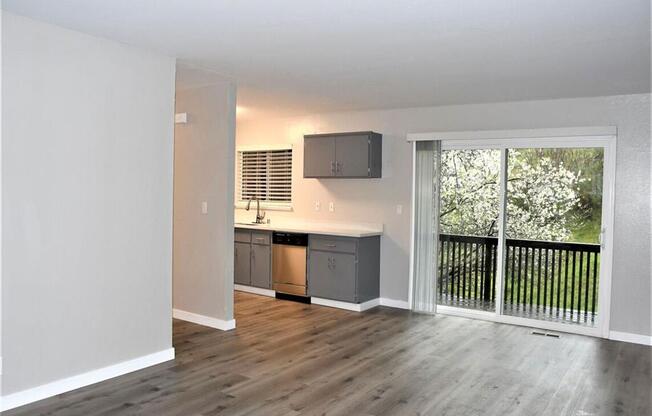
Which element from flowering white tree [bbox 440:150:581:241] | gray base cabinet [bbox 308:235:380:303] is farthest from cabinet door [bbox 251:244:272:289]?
flowering white tree [bbox 440:150:581:241]

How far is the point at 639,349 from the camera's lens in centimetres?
480

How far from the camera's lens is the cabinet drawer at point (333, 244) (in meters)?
6.10

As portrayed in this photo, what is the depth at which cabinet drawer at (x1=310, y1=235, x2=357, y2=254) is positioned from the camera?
240 inches

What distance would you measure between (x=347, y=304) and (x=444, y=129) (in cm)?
233

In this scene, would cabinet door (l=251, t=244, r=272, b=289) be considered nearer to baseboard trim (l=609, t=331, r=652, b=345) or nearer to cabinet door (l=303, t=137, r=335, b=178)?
cabinet door (l=303, t=137, r=335, b=178)

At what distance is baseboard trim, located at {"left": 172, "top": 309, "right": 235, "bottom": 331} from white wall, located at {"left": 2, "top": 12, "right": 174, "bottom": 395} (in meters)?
0.91

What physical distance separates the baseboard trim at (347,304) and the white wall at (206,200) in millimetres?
1505

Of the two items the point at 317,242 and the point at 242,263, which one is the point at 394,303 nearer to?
the point at 317,242

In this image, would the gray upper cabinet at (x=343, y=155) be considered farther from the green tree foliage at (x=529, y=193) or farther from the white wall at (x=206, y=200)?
the white wall at (x=206, y=200)

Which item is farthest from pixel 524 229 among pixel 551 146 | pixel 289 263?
pixel 289 263

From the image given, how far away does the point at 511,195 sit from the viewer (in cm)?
569

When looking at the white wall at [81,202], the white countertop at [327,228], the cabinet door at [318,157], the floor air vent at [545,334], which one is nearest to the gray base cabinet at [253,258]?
the white countertop at [327,228]

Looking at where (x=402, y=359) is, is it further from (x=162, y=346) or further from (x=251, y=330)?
(x=162, y=346)

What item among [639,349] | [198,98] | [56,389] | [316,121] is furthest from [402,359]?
[316,121]
